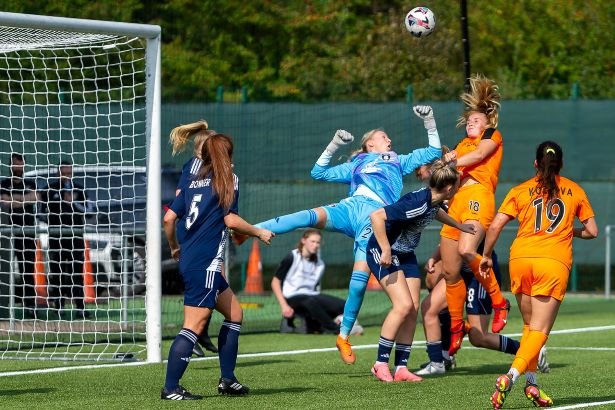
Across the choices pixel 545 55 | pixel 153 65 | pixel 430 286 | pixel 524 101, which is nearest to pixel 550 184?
pixel 430 286

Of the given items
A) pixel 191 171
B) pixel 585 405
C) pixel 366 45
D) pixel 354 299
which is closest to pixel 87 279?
pixel 354 299

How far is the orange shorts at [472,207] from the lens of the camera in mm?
11547

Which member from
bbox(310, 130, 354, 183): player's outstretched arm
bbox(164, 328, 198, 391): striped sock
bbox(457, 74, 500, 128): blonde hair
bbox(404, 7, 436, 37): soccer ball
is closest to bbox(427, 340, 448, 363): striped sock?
bbox(310, 130, 354, 183): player's outstretched arm

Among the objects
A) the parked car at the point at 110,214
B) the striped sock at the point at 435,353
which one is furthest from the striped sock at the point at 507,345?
the parked car at the point at 110,214

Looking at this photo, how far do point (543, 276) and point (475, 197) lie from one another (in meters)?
2.53

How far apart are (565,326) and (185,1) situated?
636 inches

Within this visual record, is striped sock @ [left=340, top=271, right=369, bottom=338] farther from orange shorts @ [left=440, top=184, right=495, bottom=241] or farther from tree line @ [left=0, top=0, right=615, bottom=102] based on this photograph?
tree line @ [left=0, top=0, right=615, bottom=102]

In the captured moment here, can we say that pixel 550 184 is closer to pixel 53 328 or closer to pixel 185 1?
pixel 53 328

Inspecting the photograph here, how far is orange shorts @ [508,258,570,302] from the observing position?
29.9ft

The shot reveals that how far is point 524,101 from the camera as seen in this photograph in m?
23.7

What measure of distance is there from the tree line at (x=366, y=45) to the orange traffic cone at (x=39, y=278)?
1180 cm

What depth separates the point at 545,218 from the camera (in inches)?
366

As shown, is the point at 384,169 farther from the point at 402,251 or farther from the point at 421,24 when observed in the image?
the point at 421,24

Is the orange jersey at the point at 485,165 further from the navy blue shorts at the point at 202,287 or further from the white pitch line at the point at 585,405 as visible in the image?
the navy blue shorts at the point at 202,287
